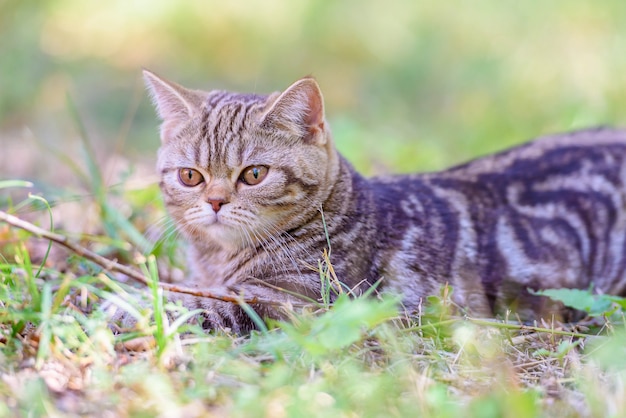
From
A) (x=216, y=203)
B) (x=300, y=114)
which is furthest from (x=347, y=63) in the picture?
(x=216, y=203)

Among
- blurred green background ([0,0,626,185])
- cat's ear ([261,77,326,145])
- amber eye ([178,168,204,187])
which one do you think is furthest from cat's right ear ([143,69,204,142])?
blurred green background ([0,0,626,185])

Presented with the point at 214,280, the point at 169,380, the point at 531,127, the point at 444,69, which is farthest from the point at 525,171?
the point at 444,69

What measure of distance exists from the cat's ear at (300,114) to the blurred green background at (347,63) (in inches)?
89.8

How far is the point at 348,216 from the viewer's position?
3.14 meters

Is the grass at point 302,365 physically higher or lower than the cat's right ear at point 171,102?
lower

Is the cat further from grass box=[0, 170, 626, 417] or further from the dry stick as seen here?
grass box=[0, 170, 626, 417]

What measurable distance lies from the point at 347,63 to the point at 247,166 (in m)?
5.17

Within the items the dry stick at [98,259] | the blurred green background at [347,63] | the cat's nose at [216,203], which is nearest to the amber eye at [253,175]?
the cat's nose at [216,203]

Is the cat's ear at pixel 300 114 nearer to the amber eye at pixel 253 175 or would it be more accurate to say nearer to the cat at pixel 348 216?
the cat at pixel 348 216

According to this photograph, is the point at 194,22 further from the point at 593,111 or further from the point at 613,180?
the point at 613,180

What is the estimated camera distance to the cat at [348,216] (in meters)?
2.99

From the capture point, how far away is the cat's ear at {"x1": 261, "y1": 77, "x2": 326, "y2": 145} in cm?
303

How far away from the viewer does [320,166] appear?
10.2ft

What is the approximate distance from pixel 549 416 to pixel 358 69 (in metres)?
6.19
